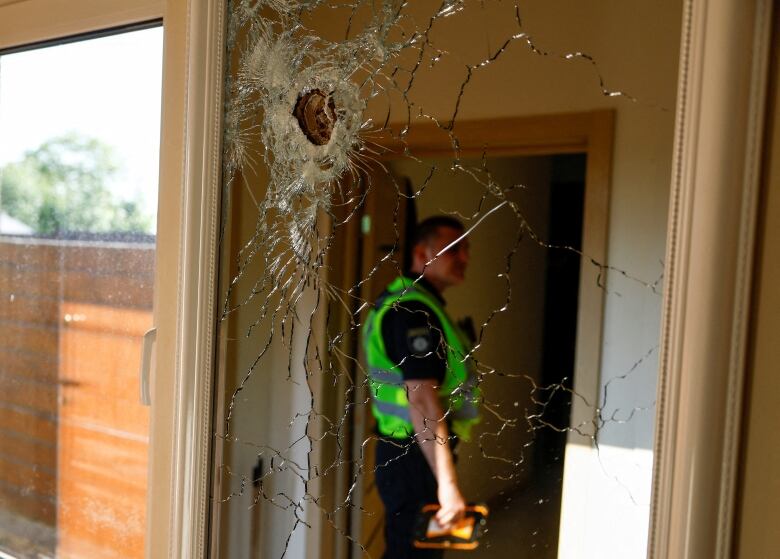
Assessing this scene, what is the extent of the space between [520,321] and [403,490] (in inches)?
12.0

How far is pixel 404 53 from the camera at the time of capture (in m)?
0.95

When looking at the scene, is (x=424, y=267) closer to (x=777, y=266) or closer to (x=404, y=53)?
(x=404, y=53)

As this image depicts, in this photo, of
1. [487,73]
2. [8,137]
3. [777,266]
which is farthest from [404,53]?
[8,137]

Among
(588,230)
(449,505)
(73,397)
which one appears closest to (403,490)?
(449,505)

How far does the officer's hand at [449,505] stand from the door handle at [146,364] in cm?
63

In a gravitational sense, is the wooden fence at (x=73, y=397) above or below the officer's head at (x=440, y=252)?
below

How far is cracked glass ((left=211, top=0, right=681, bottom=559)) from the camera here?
0.80 metres

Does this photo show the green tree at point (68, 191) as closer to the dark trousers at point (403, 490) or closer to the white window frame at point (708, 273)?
the dark trousers at point (403, 490)

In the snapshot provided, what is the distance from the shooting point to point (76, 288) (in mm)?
1554

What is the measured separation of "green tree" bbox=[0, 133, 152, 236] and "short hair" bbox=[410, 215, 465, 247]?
727 mm

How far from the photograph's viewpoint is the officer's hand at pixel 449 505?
2.99 ft

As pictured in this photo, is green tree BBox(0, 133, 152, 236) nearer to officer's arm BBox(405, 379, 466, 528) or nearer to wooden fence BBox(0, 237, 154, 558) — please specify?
wooden fence BBox(0, 237, 154, 558)

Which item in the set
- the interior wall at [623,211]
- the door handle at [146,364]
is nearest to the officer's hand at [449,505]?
the interior wall at [623,211]

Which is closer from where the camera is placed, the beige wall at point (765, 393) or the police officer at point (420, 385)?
the beige wall at point (765, 393)
